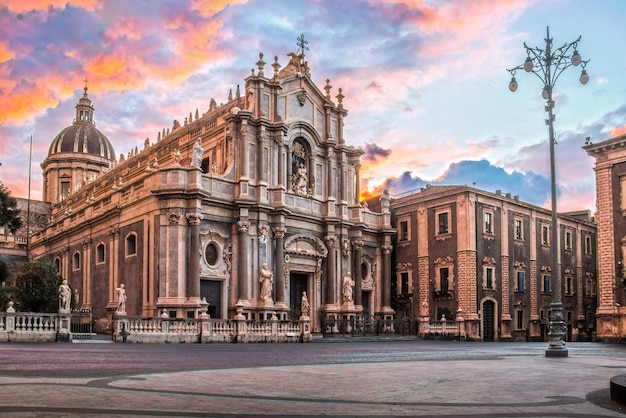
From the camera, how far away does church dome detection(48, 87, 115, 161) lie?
86438 millimetres

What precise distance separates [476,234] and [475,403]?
139 feet

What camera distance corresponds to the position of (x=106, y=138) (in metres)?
90.2

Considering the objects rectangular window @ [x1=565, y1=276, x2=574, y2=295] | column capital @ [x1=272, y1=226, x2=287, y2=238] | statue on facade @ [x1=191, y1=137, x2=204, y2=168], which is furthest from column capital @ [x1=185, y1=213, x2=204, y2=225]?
rectangular window @ [x1=565, y1=276, x2=574, y2=295]

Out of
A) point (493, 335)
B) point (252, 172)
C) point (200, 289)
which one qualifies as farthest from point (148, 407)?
point (493, 335)

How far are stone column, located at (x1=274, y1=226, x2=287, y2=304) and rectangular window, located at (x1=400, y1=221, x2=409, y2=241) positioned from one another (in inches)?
504

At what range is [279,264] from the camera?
45.9 m

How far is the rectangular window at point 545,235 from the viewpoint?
2270 inches

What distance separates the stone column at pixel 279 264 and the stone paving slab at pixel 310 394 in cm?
3185

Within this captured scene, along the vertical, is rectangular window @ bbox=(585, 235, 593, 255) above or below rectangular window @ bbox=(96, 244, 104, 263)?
above

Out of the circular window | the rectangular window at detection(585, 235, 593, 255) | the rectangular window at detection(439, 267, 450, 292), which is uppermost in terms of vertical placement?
the rectangular window at detection(585, 235, 593, 255)

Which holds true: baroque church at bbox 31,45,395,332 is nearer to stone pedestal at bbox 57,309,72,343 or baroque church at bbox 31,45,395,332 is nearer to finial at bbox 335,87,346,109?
finial at bbox 335,87,346,109

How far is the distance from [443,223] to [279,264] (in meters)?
13.5

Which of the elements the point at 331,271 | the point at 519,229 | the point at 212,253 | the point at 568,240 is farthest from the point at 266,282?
the point at 568,240

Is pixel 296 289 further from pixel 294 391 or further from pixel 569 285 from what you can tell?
pixel 294 391
